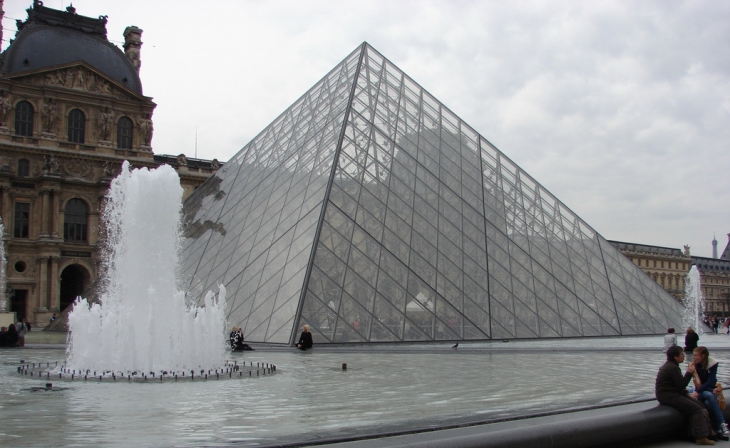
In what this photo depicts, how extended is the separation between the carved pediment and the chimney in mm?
5387

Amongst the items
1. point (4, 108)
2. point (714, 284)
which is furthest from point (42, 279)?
point (714, 284)

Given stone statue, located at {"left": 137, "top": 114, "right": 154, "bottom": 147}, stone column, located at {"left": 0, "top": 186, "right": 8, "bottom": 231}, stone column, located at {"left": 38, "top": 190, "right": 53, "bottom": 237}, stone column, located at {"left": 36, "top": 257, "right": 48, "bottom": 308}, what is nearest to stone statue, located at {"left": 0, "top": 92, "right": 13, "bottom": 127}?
stone column, located at {"left": 0, "top": 186, "right": 8, "bottom": 231}

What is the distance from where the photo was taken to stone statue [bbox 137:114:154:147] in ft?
160

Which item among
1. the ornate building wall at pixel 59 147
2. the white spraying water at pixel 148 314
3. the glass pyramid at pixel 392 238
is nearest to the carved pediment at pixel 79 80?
the ornate building wall at pixel 59 147

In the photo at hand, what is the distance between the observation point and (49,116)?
44.9m

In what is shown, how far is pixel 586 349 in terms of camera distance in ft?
57.1

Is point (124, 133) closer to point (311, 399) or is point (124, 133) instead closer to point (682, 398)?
point (311, 399)

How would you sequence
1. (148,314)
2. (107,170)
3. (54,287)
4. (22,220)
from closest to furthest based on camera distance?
(148,314) < (54,287) < (22,220) < (107,170)

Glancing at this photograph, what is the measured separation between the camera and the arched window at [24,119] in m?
44.2

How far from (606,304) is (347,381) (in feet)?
52.8

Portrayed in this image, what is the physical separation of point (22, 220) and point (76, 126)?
22.4 ft

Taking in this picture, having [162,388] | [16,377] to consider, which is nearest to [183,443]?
[162,388]

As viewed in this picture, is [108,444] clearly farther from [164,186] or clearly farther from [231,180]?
[231,180]

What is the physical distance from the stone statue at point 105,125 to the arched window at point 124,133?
103cm
